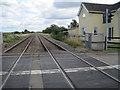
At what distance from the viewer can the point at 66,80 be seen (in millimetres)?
5898

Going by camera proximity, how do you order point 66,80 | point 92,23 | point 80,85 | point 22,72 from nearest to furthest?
1. point 80,85
2. point 66,80
3. point 22,72
4. point 92,23

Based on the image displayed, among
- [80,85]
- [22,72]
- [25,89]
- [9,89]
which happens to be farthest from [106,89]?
[22,72]

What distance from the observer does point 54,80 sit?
19.5 ft

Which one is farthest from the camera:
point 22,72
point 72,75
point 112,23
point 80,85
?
point 112,23

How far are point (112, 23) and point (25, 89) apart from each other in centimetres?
2121

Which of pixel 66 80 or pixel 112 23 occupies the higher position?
pixel 112 23

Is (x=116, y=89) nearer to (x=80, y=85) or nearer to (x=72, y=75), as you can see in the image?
(x=80, y=85)

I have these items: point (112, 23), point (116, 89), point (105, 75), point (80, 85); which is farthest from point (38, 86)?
point (112, 23)

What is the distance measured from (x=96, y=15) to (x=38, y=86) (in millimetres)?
23347

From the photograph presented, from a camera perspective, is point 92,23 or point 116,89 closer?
point 116,89

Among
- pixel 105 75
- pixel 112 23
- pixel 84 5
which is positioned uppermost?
pixel 84 5

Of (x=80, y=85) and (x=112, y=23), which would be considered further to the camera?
(x=112, y=23)

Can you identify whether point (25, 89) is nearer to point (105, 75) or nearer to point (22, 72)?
point (22, 72)

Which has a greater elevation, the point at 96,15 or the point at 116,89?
the point at 96,15
